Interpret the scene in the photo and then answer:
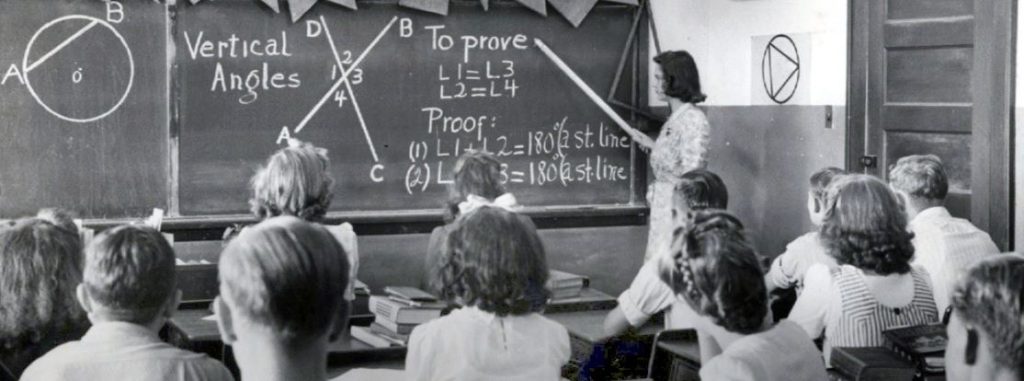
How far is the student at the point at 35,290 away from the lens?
9.30ft

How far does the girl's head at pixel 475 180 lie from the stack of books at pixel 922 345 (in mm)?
1865

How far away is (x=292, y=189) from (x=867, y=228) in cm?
174

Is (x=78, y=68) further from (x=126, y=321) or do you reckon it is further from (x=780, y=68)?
Result: (x=126, y=321)

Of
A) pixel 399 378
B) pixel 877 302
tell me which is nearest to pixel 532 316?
pixel 399 378

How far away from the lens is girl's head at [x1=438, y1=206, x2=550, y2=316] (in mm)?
2783

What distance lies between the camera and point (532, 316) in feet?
9.50

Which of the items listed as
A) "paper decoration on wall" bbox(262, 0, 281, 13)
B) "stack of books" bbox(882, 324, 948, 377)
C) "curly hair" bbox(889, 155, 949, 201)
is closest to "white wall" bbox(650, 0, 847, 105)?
"curly hair" bbox(889, 155, 949, 201)

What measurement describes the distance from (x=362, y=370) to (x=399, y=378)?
0.13 m

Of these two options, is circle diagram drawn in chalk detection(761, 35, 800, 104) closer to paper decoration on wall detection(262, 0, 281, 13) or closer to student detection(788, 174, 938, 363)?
paper decoration on wall detection(262, 0, 281, 13)

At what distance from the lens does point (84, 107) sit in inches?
208

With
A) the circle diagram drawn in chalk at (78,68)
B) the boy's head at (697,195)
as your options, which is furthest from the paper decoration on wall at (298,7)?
the boy's head at (697,195)

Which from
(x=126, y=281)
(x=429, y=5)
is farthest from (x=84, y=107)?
(x=126, y=281)

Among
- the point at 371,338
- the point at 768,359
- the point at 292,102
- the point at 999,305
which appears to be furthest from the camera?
the point at 292,102

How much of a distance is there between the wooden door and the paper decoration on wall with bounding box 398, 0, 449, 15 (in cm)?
180
